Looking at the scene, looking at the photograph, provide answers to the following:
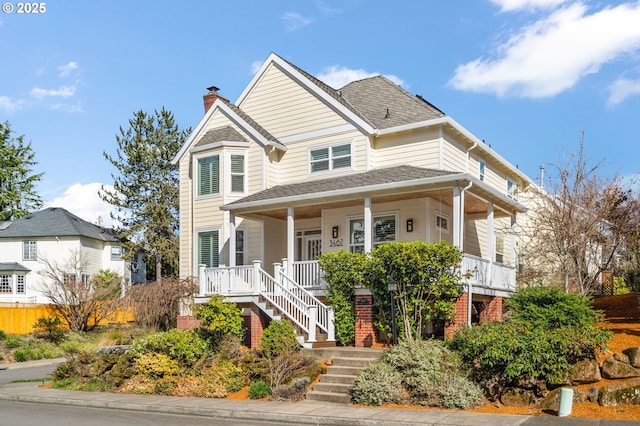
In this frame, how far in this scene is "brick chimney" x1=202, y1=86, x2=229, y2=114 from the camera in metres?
27.6

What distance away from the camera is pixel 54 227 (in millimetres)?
49062

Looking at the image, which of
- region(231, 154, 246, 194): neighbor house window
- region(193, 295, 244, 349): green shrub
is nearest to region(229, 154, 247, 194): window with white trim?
region(231, 154, 246, 194): neighbor house window

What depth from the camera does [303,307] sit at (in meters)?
18.1

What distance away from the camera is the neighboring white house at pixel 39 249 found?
→ 4694 cm

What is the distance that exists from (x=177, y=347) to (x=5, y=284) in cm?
3600

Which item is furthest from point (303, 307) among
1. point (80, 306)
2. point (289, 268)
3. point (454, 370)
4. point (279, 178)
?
point (80, 306)

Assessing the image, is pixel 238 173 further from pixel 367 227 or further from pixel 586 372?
pixel 586 372

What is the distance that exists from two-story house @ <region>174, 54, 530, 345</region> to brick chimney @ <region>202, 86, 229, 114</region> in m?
0.08

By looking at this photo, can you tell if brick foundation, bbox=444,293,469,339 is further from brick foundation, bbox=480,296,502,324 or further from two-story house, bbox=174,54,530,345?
brick foundation, bbox=480,296,502,324

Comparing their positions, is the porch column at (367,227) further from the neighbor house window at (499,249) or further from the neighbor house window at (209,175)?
the neighbor house window at (499,249)

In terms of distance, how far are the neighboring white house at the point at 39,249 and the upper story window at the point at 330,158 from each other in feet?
90.5

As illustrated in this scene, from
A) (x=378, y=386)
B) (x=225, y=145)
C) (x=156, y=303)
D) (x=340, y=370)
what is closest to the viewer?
(x=378, y=386)

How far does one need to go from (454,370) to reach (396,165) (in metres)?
9.87

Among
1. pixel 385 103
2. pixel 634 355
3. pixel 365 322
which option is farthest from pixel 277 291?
pixel 634 355
